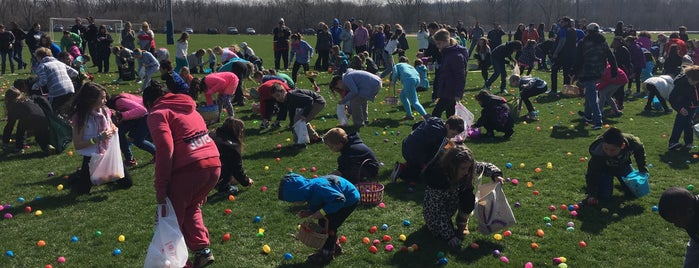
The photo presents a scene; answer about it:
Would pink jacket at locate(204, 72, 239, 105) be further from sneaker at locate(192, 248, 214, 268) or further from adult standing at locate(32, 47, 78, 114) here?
sneaker at locate(192, 248, 214, 268)

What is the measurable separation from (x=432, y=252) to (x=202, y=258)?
2.27 m

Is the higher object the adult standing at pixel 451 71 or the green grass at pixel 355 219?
the adult standing at pixel 451 71

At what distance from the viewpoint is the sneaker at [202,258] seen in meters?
5.13

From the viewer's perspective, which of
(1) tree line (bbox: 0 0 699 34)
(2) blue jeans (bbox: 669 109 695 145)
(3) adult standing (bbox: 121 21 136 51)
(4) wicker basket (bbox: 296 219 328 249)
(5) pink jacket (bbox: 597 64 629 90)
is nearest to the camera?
(4) wicker basket (bbox: 296 219 328 249)

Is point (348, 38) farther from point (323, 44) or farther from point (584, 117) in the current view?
point (584, 117)

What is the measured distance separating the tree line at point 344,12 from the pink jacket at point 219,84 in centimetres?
6622

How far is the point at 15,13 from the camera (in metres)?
65.1

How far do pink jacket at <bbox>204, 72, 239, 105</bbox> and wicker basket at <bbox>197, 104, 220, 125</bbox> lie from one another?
21 cm

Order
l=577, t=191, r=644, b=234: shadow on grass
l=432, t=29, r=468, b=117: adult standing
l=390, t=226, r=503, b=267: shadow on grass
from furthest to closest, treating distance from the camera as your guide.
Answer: l=432, t=29, r=468, b=117: adult standing, l=577, t=191, r=644, b=234: shadow on grass, l=390, t=226, r=503, b=267: shadow on grass

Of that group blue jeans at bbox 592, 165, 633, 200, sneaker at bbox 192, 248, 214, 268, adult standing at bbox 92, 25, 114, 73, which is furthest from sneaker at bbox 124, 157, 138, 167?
adult standing at bbox 92, 25, 114, 73

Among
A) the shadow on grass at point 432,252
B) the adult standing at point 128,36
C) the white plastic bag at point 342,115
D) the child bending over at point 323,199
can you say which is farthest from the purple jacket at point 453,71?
the adult standing at point 128,36

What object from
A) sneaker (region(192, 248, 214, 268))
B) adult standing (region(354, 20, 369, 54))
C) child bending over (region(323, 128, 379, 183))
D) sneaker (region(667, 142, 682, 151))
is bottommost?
sneaker (region(192, 248, 214, 268))

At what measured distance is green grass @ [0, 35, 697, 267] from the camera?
5.45 m

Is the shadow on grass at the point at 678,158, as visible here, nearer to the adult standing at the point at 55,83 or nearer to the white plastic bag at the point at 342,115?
the white plastic bag at the point at 342,115
